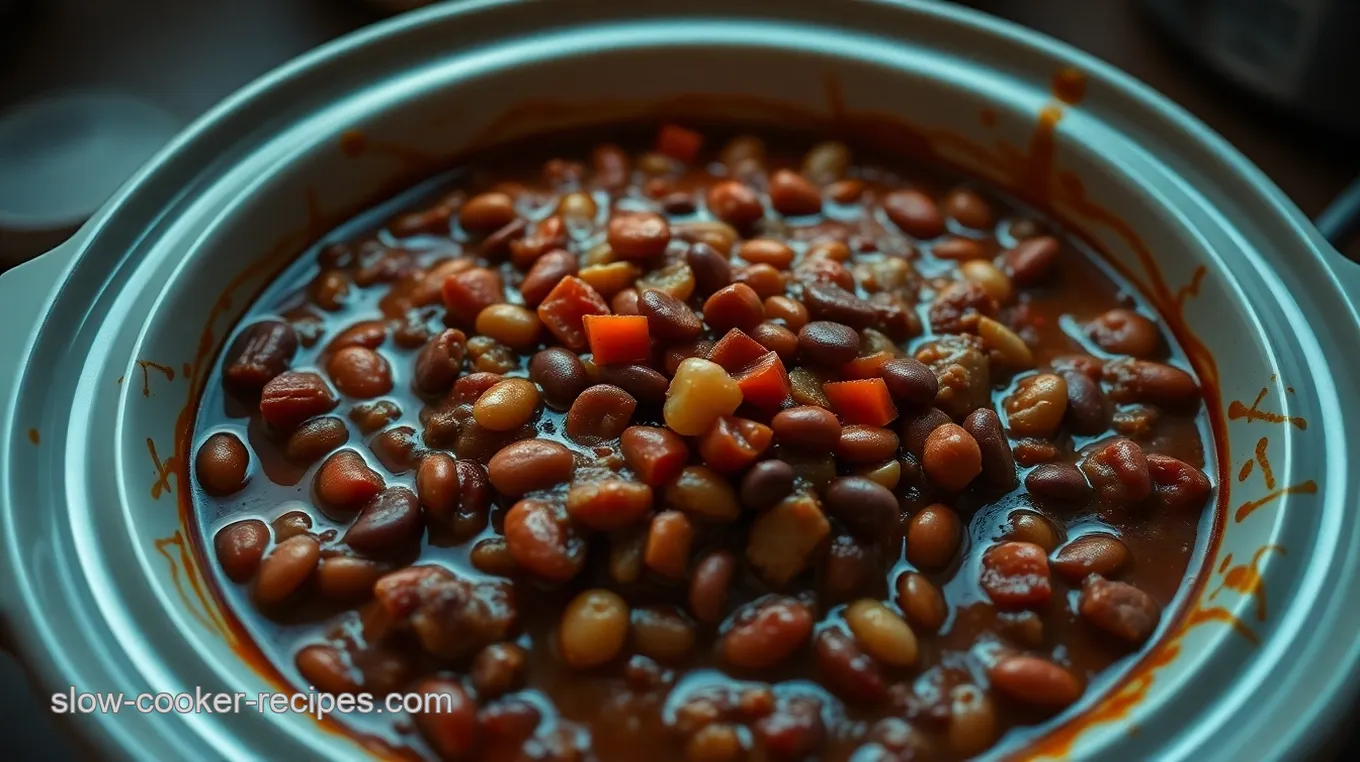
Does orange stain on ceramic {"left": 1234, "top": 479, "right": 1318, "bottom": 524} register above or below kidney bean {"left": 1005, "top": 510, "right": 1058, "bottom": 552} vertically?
below

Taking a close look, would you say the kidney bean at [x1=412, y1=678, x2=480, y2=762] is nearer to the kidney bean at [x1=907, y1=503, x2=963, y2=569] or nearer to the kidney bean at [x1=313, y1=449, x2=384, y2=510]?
the kidney bean at [x1=313, y1=449, x2=384, y2=510]

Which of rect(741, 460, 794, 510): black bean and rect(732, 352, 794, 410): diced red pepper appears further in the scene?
rect(732, 352, 794, 410): diced red pepper

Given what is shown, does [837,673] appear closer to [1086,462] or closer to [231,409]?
[1086,462]

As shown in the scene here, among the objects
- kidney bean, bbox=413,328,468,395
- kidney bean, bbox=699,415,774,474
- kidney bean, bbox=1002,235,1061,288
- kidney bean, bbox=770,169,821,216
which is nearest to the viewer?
kidney bean, bbox=699,415,774,474

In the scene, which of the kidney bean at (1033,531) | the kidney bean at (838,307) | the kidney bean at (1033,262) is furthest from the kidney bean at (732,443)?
the kidney bean at (1033,262)

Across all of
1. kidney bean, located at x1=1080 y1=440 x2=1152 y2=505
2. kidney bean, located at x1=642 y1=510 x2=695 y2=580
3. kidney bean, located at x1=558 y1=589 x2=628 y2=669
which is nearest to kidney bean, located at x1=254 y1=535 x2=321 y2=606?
kidney bean, located at x1=558 y1=589 x2=628 y2=669

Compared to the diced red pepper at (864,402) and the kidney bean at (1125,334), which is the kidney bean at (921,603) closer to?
the diced red pepper at (864,402)

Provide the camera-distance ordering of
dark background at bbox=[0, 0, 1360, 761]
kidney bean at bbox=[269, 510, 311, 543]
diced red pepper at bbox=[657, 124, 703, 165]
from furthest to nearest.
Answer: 1. dark background at bbox=[0, 0, 1360, 761]
2. diced red pepper at bbox=[657, 124, 703, 165]
3. kidney bean at bbox=[269, 510, 311, 543]
